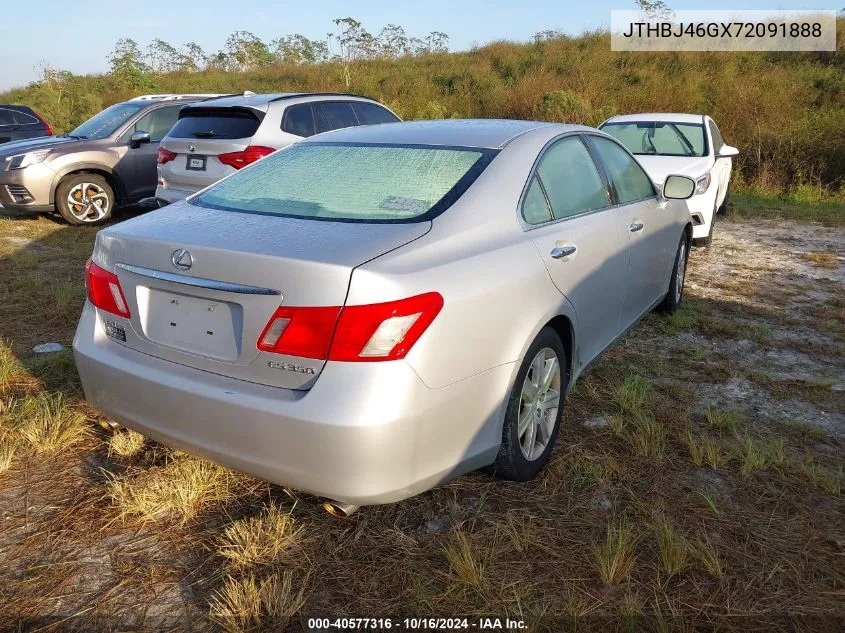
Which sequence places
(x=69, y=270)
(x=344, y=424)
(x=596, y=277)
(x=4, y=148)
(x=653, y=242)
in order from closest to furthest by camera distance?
(x=344, y=424) < (x=596, y=277) < (x=653, y=242) < (x=69, y=270) < (x=4, y=148)

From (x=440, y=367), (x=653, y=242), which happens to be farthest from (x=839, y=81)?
(x=440, y=367)

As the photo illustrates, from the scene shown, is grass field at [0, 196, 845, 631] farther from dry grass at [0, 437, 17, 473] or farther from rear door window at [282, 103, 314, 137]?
rear door window at [282, 103, 314, 137]

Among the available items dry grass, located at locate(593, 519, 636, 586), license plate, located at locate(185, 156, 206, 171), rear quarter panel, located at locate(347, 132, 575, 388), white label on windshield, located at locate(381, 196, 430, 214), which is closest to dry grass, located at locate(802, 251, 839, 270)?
rear quarter panel, located at locate(347, 132, 575, 388)

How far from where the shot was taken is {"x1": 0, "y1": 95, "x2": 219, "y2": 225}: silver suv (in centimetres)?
841

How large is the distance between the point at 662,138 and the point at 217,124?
5.47 meters

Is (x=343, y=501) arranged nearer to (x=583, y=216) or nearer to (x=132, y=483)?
(x=132, y=483)

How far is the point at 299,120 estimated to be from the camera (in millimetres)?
7266

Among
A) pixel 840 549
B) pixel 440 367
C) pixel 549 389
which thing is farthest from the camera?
pixel 549 389

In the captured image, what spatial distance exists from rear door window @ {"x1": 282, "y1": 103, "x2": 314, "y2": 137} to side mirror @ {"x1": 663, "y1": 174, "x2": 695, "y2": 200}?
4109mm

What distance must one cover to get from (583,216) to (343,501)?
188cm

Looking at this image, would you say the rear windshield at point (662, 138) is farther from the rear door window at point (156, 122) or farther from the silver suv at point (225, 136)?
the rear door window at point (156, 122)

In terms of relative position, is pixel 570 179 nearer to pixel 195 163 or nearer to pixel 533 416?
pixel 533 416

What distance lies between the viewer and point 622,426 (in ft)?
10.9

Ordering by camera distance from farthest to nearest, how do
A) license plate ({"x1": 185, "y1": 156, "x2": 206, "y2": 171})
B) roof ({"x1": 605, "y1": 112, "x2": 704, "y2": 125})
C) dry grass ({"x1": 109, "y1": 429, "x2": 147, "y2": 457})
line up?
1. roof ({"x1": 605, "y1": 112, "x2": 704, "y2": 125})
2. license plate ({"x1": 185, "y1": 156, "x2": 206, "y2": 171})
3. dry grass ({"x1": 109, "y1": 429, "x2": 147, "y2": 457})
